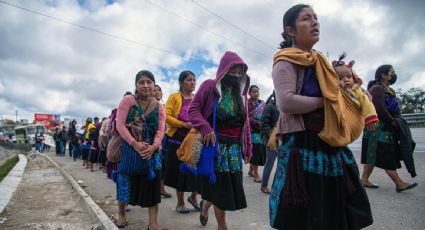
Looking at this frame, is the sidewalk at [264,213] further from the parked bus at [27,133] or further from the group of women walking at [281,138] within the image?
the parked bus at [27,133]

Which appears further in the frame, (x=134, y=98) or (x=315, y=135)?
(x=134, y=98)

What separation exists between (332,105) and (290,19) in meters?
0.74

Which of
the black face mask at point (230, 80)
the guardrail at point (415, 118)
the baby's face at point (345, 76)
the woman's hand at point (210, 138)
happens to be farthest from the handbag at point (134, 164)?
the guardrail at point (415, 118)

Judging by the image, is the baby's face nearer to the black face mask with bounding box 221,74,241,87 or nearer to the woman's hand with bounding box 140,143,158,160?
the black face mask with bounding box 221,74,241,87

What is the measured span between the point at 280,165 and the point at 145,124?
2065mm

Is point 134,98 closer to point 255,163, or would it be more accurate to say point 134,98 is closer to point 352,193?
point 352,193

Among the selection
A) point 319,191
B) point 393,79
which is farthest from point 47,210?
point 393,79

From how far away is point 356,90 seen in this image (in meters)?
2.26

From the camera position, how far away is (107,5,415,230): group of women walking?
197cm

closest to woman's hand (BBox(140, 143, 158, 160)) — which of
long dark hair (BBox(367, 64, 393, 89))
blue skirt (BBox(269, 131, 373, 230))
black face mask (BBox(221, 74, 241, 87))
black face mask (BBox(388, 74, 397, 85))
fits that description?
black face mask (BBox(221, 74, 241, 87))

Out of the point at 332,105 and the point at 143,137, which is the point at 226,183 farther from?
the point at 332,105

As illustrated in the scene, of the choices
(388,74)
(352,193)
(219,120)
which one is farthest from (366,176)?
(352,193)

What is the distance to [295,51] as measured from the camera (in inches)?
80.7

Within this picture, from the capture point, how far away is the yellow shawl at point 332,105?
6.21 feet
